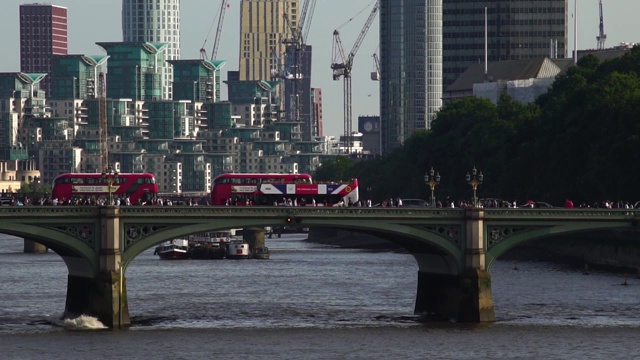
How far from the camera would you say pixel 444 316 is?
388 ft

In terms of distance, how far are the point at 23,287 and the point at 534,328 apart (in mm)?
54805

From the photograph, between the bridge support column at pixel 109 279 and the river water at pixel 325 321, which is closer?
the river water at pixel 325 321

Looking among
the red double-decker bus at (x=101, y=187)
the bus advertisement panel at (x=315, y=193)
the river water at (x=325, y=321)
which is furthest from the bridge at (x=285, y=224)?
the red double-decker bus at (x=101, y=187)

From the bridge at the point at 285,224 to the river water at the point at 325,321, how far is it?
190 centimetres

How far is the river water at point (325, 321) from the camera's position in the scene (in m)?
103

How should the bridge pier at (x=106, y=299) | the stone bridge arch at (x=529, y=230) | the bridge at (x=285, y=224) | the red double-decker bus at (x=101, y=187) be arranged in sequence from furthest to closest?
the red double-decker bus at (x=101, y=187)
the stone bridge arch at (x=529, y=230)
the bridge at (x=285, y=224)
the bridge pier at (x=106, y=299)

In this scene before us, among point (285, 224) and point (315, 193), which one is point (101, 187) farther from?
point (285, 224)

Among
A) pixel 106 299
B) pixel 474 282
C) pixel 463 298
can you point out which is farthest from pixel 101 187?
pixel 474 282

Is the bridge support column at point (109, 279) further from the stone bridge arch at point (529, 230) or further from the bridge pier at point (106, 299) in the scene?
the stone bridge arch at point (529, 230)

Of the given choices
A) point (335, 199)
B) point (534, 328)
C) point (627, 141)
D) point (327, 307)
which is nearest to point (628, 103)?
point (627, 141)

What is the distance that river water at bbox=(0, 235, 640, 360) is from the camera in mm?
103188

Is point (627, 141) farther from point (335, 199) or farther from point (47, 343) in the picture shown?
point (47, 343)

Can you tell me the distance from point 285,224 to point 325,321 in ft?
29.4

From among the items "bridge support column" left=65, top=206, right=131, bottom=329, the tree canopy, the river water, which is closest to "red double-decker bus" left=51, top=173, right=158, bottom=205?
the river water
